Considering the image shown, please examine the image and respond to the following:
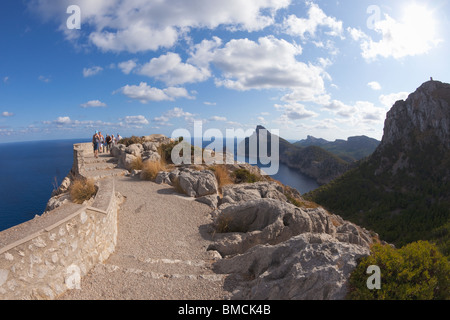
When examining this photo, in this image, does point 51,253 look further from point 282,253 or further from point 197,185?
point 197,185

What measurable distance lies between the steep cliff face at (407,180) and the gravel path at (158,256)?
4954cm

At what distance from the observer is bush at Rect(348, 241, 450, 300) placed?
3338 mm

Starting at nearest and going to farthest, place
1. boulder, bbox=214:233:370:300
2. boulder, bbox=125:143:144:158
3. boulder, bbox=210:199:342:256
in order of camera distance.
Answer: boulder, bbox=214:233:370:300
boulder, bbox=210:199:342:256
boulder, bbox=125:143:144:158

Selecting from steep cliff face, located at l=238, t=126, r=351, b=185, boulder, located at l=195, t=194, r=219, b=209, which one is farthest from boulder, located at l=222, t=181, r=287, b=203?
steep cliff face, located at l=238, t=126, r=351, b=185

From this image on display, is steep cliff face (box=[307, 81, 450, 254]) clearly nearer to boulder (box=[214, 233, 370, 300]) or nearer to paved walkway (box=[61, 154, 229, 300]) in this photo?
paved walkway (box=[61, 154, 229, 300])

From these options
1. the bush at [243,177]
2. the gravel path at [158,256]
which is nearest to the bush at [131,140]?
→ the bush at [243,177]

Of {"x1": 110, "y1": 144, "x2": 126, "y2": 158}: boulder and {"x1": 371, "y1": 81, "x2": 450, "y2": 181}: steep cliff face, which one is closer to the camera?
{"x1": 110, "y1": 144, "x2": 126, "y2": 158}: boulder

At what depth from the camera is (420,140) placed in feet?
251

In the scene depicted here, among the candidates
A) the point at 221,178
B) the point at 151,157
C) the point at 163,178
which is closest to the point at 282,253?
the point at 221,178

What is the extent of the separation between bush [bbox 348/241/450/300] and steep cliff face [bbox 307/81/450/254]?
5063 cm

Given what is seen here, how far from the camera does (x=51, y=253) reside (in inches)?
160

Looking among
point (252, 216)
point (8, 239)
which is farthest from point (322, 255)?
point (8, 239)
